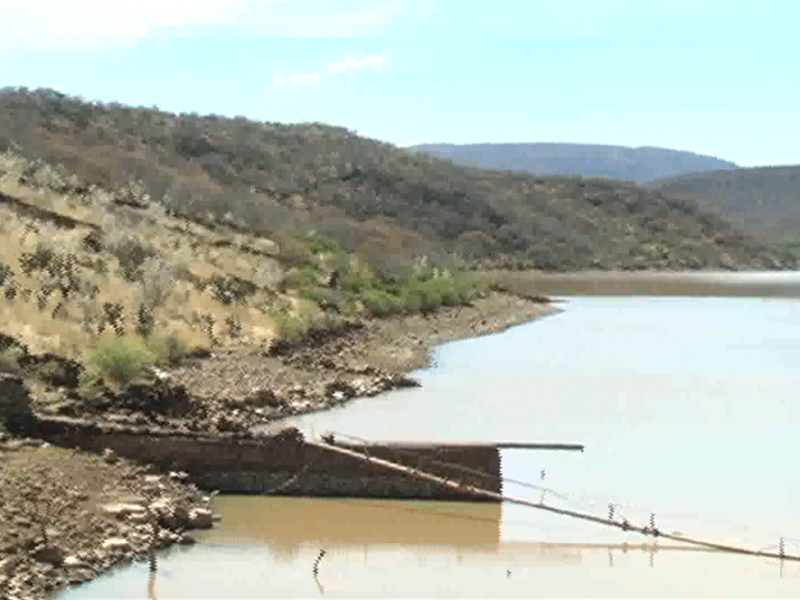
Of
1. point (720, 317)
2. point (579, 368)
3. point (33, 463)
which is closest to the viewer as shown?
point (33, 463)

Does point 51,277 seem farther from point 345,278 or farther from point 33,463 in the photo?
point 345,278

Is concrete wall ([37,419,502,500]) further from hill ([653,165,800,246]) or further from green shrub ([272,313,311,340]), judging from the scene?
hill ([653,165,800,246])

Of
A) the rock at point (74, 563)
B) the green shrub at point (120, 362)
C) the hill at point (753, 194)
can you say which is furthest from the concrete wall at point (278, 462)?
the hill at point (753, 194)

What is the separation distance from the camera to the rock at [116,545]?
11.2 meters

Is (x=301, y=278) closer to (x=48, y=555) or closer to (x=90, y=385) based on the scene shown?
(x=90, y=385)

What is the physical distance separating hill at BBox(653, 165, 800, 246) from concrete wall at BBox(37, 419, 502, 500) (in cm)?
13833

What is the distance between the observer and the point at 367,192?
3524 inches

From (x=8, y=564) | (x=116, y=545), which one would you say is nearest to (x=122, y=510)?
(x=116, y=545)

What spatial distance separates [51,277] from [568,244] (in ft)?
237

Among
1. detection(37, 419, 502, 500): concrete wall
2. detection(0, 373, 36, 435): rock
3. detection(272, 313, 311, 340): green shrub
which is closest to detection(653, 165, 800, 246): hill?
detection(272, 313, 311, 340): green shrub

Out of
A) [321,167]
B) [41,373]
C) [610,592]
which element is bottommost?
[610,592]

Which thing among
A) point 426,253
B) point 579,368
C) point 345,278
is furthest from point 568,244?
point 579,368

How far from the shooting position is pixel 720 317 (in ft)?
147

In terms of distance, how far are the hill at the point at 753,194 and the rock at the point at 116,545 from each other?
465ft
